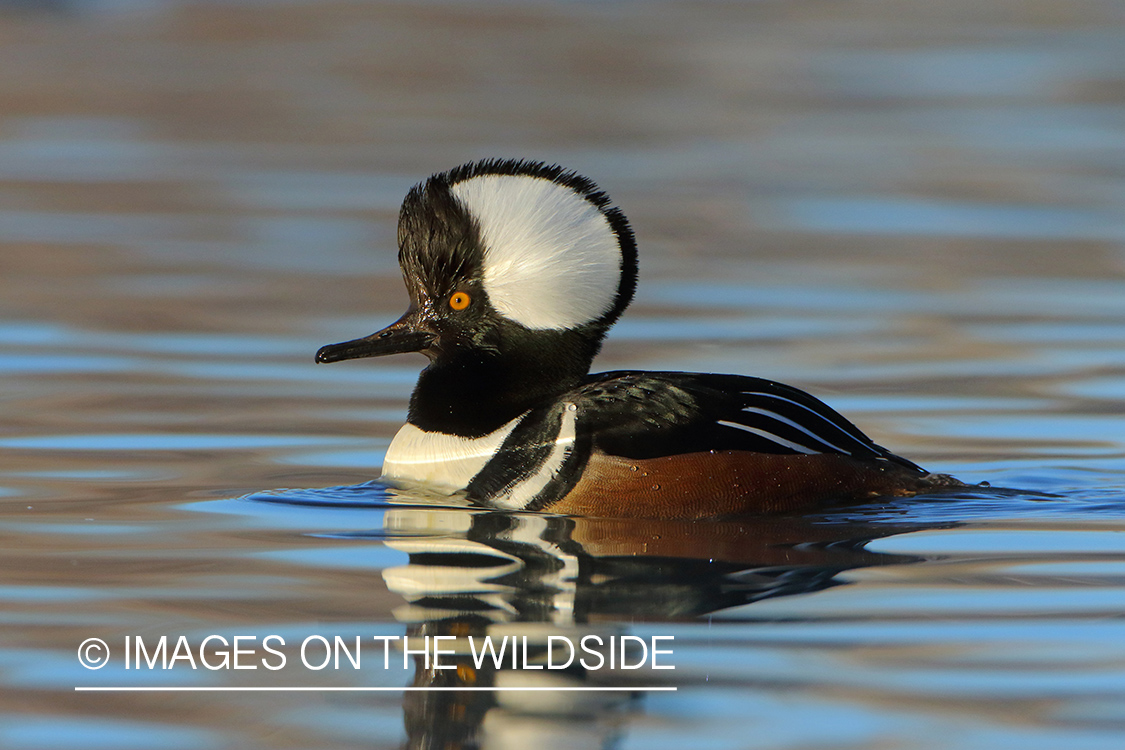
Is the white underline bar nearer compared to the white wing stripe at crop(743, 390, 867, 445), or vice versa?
the white underline bar

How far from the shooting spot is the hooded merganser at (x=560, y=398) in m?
6.32

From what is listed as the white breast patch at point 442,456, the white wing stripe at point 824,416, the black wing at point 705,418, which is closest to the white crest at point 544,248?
the black wing at point 705,418

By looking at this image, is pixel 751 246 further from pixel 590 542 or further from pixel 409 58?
pixel 409 58

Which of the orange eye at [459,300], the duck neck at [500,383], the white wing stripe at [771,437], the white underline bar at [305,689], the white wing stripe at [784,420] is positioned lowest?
the white underline bar at [305,689]

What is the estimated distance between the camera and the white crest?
648 cm

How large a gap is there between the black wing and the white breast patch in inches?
14.8

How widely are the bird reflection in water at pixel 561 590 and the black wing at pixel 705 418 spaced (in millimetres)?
283

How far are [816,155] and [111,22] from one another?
40.1 feet

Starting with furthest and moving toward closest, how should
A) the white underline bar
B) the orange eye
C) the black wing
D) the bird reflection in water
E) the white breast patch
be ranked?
the orange eye < the white breast patch < the black wing < the white underline bar < the bird reflection in water

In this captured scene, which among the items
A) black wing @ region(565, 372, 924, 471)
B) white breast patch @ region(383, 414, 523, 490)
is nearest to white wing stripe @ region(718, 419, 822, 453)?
black wing @ region(565, 372, 924, 471)

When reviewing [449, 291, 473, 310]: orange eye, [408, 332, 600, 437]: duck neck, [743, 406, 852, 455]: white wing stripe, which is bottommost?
[743, 406, 852, 455]: white wing stripe

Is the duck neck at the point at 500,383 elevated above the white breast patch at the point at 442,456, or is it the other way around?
the duck neck at the point at 500,383

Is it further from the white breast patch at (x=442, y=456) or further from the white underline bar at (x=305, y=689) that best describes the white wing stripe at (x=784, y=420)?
the white underline bar at (x=305, y=689)

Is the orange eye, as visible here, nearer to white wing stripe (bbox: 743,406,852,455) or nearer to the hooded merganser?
the hooded merganser
